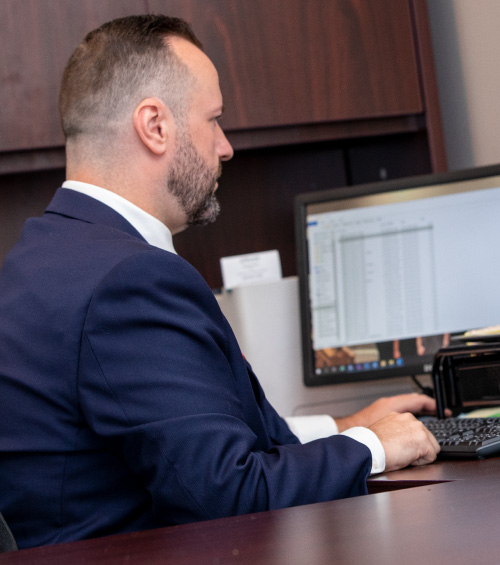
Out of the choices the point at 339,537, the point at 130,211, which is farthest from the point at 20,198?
the point at 339,537

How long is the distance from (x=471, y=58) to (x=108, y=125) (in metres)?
1.07

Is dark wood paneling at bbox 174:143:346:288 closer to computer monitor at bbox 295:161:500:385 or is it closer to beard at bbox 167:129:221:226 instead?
computer monitor at bbox 295:161:500:385

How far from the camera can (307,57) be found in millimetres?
1900

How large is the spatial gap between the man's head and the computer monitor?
1.49ft

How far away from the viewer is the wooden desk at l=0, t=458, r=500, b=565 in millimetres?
553

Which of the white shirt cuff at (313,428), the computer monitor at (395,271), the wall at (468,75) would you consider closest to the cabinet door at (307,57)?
the wall at (468,75)

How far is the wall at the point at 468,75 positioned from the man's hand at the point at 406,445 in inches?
41.1

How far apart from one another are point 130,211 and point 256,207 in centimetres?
106

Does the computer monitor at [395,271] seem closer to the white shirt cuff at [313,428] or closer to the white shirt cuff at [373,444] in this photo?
the white shirt cuff at [313,428]

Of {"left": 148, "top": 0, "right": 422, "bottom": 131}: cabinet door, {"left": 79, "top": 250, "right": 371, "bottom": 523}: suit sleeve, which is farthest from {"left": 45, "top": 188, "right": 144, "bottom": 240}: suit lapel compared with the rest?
{"left": 148, "top": 0, "right": 422, "bottom": 131}: cabinet door

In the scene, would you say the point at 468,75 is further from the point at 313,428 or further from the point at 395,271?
the point at 313,428

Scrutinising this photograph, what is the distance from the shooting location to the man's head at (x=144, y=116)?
4.13ft

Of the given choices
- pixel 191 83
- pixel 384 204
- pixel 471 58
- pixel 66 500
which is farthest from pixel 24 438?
pixel 471 58

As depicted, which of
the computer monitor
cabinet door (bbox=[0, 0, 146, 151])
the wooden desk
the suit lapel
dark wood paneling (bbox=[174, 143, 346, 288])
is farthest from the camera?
dark wood paneling (bbox=[174, 143, 346, 288])
